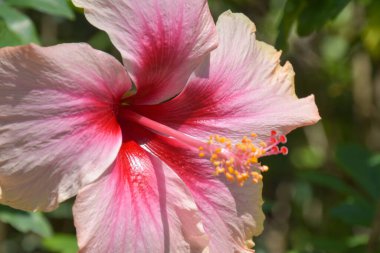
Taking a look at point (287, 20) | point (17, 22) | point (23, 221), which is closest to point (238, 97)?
point (287, 20)

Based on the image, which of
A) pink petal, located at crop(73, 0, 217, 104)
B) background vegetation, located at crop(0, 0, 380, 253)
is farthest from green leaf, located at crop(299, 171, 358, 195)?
pink petal, located at crop(73, 0, 217, 104)

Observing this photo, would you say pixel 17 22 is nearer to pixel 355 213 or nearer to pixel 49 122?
pixel 49 122

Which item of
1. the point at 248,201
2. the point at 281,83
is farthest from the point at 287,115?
the point at 248,201

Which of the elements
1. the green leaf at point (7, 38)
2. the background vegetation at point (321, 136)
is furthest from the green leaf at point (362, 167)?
the green leaf at point (7, 38)

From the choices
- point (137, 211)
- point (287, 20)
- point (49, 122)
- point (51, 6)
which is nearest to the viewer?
point (49, 122)

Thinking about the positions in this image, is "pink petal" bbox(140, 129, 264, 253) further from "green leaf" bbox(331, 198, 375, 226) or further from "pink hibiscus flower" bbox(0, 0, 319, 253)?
"green leaf" bbox(331, 198, 375, 226)

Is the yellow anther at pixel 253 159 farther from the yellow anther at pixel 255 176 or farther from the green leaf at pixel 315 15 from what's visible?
the green leaf at pixel 315 15
